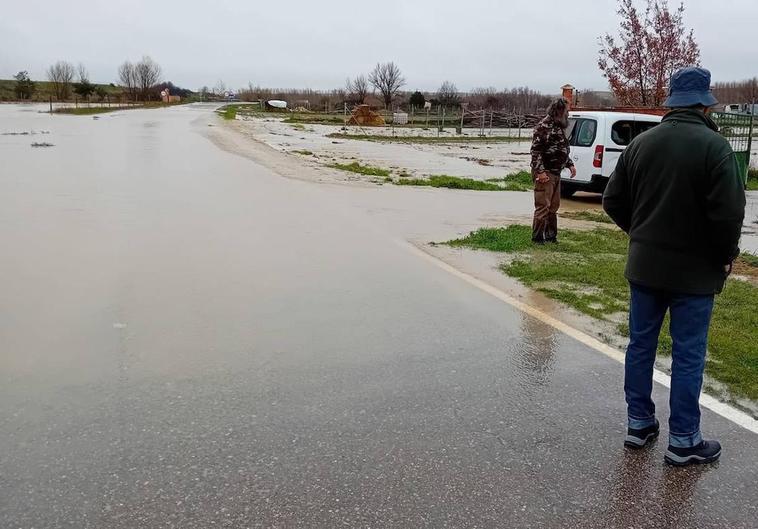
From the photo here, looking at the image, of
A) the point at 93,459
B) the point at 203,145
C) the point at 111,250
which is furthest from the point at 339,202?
the point at 203,145

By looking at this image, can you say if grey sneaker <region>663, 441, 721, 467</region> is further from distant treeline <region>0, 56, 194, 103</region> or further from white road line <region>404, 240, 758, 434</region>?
distant treeline <region>0, 56, 194, 103</region>

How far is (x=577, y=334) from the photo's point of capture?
19.4ft

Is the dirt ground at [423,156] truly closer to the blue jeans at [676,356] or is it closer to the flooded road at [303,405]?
the flooded road at [303,405]

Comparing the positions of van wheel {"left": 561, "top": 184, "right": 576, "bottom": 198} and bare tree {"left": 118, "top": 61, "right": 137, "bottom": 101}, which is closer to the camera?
van wheel {"left": 561, "top": 184, "right": 576, "bottom": 198}

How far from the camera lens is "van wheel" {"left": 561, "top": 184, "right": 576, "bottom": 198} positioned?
15820mm

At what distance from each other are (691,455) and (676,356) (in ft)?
1.65

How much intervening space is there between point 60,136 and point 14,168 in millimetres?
13661

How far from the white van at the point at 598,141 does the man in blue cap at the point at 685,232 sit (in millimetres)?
11583

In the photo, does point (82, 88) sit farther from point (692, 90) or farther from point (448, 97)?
point (692, 90)

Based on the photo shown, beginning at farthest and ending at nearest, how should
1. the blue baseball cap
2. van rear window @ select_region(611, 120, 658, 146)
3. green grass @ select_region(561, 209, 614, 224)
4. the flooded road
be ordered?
1. van rear window @ select_region(611, 120, 658, 146)
2. green grass @ select_region(561, 209, 614, 224)
3. the blue baseball cap
4. the flooded road

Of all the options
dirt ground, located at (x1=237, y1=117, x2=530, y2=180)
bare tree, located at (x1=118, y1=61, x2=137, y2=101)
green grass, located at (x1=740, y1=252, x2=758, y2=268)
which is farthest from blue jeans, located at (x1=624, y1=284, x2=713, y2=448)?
bare tree, located at (x1=118, y1=61, x2=137, y2=101)

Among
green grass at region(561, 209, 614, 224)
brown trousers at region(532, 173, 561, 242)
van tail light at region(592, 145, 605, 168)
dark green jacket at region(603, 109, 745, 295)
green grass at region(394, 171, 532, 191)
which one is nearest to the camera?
dark green jacket at region(603, 109, 745, 295)

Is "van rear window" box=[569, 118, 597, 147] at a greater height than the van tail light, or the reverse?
"van rear window" box=[569, 118, 597, 147]

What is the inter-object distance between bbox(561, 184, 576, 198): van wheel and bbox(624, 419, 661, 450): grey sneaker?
12242mm
